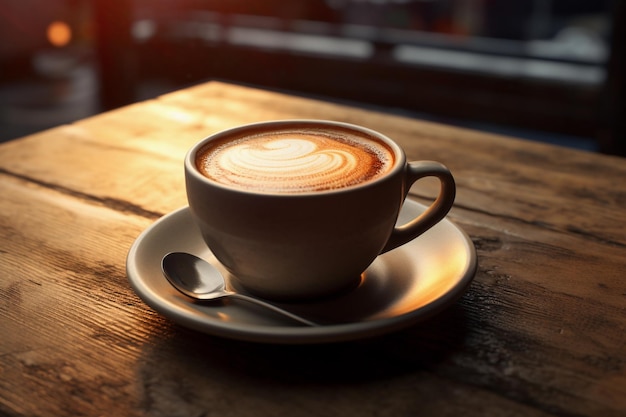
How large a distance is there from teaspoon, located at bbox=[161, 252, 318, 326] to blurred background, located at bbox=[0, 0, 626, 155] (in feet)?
6.92

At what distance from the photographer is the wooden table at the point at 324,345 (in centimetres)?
49

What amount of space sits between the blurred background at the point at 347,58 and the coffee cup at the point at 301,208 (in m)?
2.01

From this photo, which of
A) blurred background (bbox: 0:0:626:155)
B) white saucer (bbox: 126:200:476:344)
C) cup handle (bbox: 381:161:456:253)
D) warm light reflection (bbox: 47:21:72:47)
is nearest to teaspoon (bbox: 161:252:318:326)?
white saucer (bbox: 126:200:476:344)

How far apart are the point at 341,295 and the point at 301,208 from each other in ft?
0.38

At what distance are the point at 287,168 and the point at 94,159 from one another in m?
0.49

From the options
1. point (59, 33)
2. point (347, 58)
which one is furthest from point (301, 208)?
point (59, 33)

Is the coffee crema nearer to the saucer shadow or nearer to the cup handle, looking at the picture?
the cup handle

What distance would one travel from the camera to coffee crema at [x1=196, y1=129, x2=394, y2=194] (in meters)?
0.59

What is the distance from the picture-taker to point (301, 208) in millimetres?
536

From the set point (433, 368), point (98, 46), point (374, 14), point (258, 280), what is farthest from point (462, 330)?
point (374, 14)

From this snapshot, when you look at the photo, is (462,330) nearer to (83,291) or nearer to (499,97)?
(83,291)

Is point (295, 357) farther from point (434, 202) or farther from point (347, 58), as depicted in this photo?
point (347, 58)

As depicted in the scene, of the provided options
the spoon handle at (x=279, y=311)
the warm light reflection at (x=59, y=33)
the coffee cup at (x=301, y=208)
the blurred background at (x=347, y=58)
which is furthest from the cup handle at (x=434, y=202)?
the warm light reflection at (x=59, y=33)

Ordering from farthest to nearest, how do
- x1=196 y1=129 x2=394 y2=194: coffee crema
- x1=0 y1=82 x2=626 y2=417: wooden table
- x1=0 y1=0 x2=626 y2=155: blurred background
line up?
x1=0 y1=0 x2=626 y2=155: blurred background, x1=196 y1=129 x2=394 y2=194: coffee crema, x1=0 y1=82 x2=626 y2=417: wooden table
